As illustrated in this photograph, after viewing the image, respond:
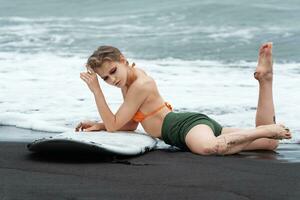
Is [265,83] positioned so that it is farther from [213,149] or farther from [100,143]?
[100,143]

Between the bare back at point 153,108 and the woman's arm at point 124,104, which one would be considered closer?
the woman's arm at point 124,104

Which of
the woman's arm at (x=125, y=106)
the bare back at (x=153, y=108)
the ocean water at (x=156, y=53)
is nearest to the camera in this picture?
the woman's arm at (x=125, y=106)

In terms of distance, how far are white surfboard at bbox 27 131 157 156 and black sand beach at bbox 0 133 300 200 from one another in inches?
2.7

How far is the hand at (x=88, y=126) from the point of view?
6.28 metres

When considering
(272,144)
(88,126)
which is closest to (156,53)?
(88,126)

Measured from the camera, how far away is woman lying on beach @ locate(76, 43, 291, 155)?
5.84 m

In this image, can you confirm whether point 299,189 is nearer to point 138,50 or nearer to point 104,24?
point 138,50

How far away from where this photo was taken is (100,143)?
5559mm

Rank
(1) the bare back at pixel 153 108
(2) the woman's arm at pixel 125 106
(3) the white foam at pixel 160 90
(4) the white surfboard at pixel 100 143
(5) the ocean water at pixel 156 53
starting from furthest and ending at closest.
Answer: (5) the ocean water at pixel 156 53
(3) the white foam at pixel 160 90
(1) the bare back at pixel 153 108
(2) the woman's arm at pixel 125 106
(4) the white surfboard at pixel 100 143

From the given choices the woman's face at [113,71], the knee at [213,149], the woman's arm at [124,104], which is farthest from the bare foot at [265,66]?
the woman's face at [113,71]

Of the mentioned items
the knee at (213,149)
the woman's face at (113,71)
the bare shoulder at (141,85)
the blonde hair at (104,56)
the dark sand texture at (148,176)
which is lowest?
the dark sand texture at (148,176)

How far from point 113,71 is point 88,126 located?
66cm

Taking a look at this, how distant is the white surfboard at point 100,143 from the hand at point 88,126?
0.19 meters

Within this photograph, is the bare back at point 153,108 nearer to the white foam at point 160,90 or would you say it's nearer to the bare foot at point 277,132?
the bare foot at point 277,132
